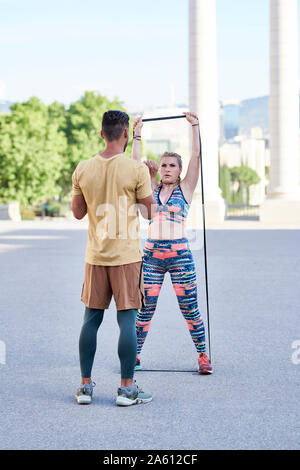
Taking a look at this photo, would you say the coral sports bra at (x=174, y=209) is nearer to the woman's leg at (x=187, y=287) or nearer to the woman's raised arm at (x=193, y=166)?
the woman's raised arm at (x=193, y=166)

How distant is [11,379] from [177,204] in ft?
6.31

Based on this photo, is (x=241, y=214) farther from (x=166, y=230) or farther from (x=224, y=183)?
(x=166, y=230)

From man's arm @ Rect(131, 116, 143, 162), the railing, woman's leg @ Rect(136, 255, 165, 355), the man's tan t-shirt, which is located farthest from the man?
the railing

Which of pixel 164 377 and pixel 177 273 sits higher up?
pixel 177 273

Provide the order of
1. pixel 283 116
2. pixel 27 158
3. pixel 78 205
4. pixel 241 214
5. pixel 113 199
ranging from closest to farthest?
pixel 113 199, pixel 78 205, pixel 283 116, pixel 241 214, pixel 27 158

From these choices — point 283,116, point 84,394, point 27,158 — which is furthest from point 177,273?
point 27,158

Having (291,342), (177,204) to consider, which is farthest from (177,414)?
(291,342)

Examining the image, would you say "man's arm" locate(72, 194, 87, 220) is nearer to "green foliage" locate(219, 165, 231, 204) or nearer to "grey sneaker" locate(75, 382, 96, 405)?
"grey sneaker" locate(75, 382, 96, 405)

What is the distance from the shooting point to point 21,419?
214 inches

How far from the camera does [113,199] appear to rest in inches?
225

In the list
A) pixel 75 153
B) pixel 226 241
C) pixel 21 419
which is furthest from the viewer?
pixel 75 153

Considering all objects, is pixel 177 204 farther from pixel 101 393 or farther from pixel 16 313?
pixel 16 313

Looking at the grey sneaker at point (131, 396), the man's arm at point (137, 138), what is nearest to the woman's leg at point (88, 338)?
the grey sneaker at point (131, 396)

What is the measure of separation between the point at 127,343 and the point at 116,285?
1.35ft
